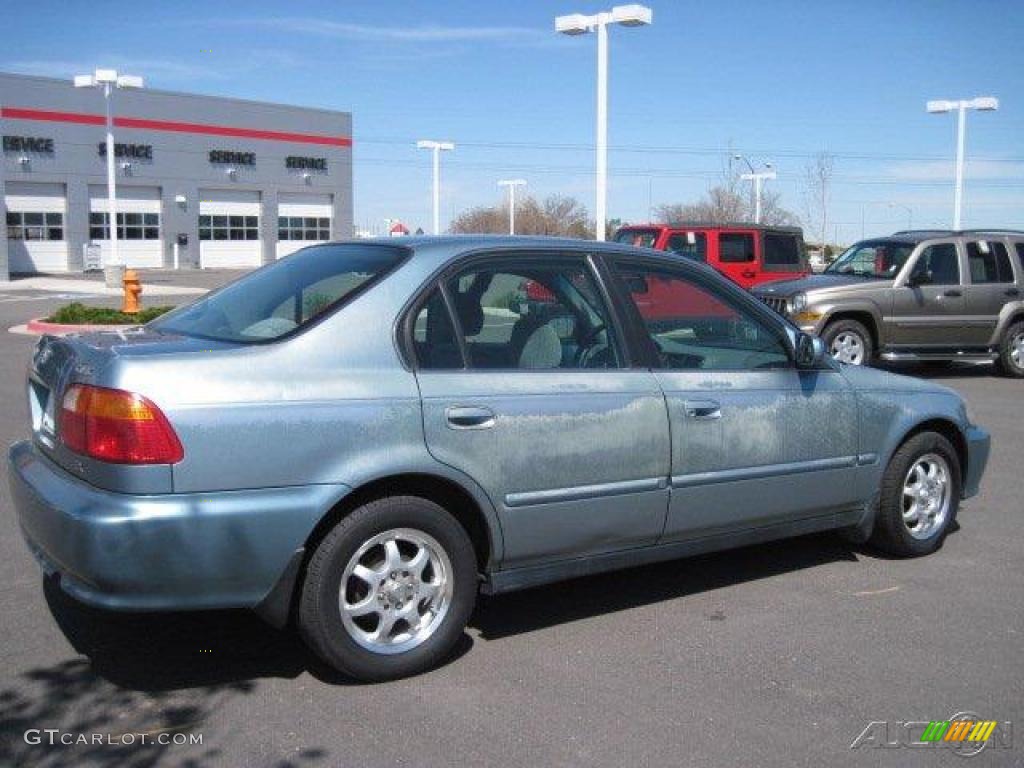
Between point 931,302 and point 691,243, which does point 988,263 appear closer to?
point 931,302

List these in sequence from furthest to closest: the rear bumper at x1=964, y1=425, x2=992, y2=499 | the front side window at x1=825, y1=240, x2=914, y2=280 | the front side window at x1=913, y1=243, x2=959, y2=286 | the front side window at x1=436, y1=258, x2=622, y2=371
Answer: the front side window at x1=825, y1=240, x2=914, y2=280 < the front side window at x1=913, y1=243, x2=959, y2=286 < the rear bumper at x1=964, y1=425, x2=992, y2=499 < the front side window at x1=436, y1=258, x2=622, y2=371

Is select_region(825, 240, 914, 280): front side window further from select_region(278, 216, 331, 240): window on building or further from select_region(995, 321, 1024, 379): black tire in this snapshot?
select_region(278, 216, 331, 240): window on building

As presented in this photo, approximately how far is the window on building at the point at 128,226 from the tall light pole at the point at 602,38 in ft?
113

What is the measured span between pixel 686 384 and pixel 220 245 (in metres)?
53.2

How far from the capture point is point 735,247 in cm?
1872

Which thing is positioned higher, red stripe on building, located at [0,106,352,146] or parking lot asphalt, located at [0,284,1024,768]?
red stripe on building, located at [0,106,352,146]

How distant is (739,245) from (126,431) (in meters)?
16.2

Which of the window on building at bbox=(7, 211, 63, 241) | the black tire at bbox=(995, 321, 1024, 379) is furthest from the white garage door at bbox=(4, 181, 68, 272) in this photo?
the black tire at bbox=(995, 321, 1024, 379)

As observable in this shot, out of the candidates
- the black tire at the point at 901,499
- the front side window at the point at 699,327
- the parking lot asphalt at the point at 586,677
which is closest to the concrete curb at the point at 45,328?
the parking lot asphalt at the point at 586,677

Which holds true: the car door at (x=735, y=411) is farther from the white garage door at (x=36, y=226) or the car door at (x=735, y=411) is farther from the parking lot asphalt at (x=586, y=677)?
the white garage door at (x=36, y=226)

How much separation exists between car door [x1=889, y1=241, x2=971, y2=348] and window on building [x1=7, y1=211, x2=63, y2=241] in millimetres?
42536

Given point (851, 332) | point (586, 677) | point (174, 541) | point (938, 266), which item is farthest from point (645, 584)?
point (938, 266)

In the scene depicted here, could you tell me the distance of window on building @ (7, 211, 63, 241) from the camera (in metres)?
47.0

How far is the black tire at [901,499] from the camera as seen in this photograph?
5688 millimetres
